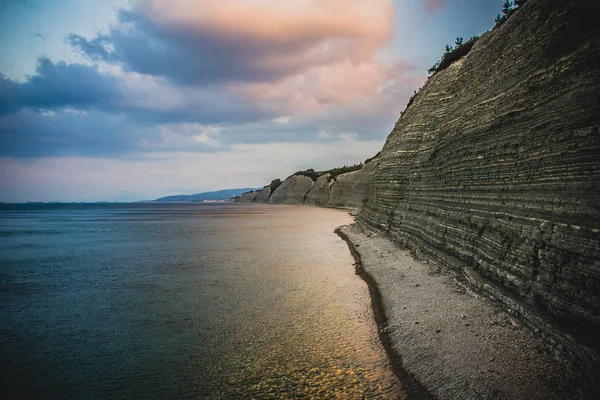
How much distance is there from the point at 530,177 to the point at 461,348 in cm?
369

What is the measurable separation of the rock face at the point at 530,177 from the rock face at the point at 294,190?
230 feet

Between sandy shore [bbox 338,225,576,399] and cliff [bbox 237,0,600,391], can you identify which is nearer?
sandy shore [bbox 338,225,576,399]

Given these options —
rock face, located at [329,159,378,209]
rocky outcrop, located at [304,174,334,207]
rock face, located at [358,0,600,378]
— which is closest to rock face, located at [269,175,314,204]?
rocky outcrop, located at [304,174,334,207]

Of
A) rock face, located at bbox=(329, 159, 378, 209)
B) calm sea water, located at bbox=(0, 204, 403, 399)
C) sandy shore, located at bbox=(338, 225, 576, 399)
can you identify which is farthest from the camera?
rock face, located at bbox=(329, 159, 378, 209)

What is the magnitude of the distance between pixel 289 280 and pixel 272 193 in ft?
313

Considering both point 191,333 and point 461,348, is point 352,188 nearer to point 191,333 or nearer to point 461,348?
point 191,333

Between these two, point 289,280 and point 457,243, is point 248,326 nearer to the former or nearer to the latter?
point 289,280

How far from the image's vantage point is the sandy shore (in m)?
3.93

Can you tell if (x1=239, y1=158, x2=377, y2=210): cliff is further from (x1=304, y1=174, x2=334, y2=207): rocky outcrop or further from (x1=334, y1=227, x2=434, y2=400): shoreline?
(x1=334, y1=227, x2=434, y2=400): shoreline

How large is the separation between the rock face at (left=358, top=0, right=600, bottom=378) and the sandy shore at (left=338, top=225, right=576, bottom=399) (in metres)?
0.40

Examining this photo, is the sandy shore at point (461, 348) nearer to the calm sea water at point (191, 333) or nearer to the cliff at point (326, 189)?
the calm sea water at point (191, 333)

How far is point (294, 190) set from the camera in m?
86.2

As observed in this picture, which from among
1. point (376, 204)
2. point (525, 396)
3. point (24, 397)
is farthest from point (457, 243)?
point (376, 204)

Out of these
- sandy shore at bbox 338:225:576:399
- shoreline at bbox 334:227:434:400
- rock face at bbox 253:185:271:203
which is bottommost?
shoreline at bbox 334:227:434:400
